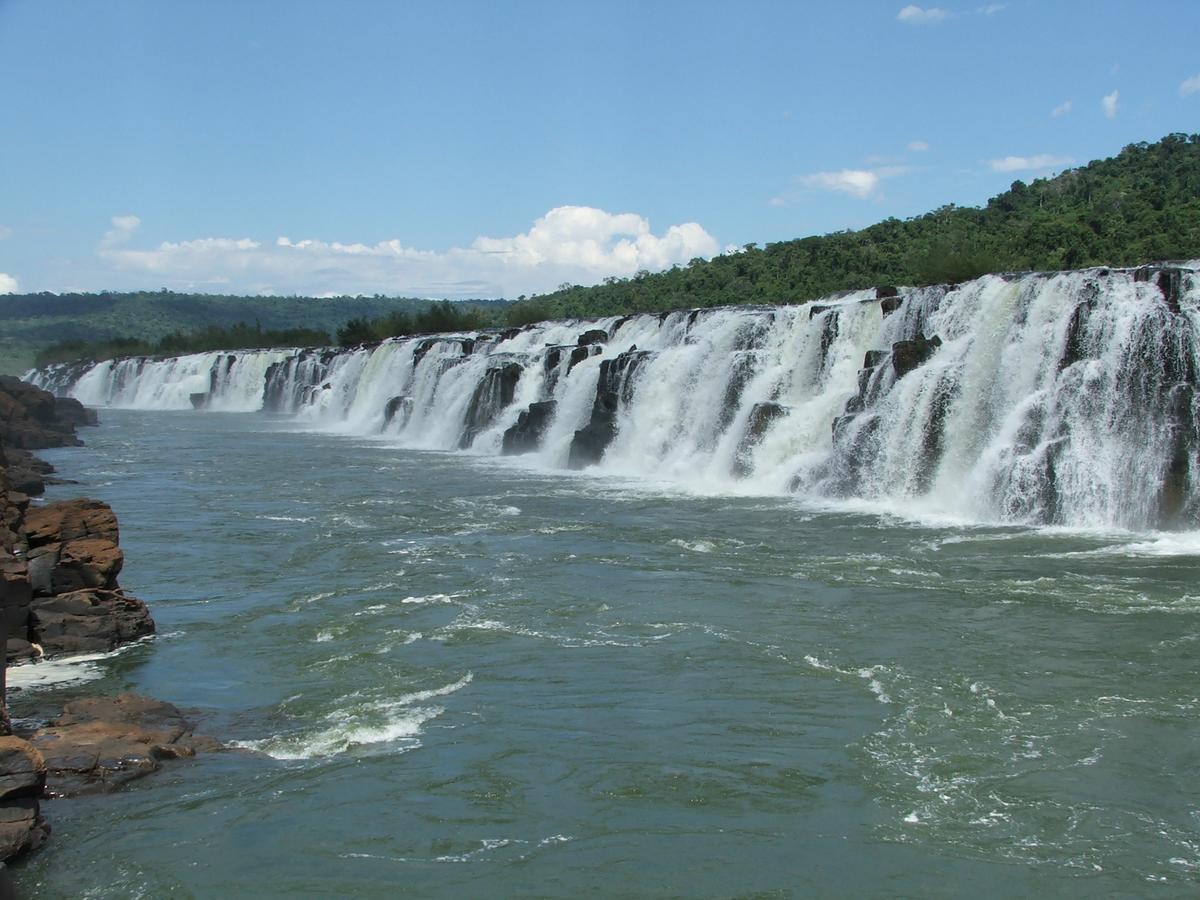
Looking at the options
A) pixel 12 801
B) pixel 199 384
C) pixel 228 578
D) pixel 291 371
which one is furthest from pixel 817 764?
pixel 199 384

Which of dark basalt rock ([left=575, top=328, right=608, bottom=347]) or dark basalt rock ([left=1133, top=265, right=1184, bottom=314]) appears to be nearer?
dark basalt rock ([left=1133, top=265, right=1184, bottom=314])

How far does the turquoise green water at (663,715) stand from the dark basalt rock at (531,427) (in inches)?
513

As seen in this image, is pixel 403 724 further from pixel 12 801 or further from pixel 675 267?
pixel 675 267

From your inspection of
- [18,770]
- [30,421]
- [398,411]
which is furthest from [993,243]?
[18,770]

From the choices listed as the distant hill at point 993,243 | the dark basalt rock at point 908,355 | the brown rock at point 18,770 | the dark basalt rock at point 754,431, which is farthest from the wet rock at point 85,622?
the distant hill at point 993,243

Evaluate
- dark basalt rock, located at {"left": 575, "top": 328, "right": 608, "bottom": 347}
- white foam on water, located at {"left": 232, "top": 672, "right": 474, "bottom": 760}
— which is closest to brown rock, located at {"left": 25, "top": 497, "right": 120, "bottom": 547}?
white foam on water, located at {"left": 232, "top": 672, "right": 474, "bottom": 760}

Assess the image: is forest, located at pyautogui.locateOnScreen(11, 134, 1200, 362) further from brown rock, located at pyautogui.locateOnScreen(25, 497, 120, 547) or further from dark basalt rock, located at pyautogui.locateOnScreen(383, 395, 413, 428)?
brown rock, located at pyautogui.locateOnScreen(25, 497, 120, 547)

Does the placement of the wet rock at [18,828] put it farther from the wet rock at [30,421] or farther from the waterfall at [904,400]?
the wet rock at [30,421]

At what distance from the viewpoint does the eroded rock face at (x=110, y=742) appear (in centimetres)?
738

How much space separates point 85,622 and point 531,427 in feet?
63.7

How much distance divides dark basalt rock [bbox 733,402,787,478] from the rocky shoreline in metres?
12.8

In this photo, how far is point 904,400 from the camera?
1983cm

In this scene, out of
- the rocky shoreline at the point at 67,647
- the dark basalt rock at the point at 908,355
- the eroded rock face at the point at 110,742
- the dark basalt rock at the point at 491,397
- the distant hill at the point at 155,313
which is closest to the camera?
the rocky shoreline at the point at 67,647

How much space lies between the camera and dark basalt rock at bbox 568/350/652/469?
26.7m
